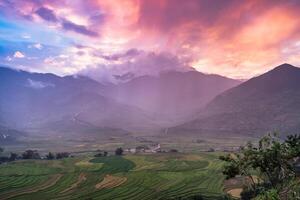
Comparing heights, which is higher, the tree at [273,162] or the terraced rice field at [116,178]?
the tree at [273,162]

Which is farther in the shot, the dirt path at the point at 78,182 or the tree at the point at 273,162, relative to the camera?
the dirt path at the point at 78,182

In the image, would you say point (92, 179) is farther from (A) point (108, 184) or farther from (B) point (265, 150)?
(B) point (265, 150)

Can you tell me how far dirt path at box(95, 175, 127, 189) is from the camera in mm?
119250

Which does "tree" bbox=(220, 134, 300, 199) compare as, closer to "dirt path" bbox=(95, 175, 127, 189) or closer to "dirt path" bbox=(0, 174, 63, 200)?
"dirt path" bbox=(95, 175, 127, 189)

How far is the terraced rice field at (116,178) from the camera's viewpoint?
359ft

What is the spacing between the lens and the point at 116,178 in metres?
132

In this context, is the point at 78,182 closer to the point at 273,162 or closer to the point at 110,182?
the point at 110,182

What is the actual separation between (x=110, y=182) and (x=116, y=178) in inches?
258

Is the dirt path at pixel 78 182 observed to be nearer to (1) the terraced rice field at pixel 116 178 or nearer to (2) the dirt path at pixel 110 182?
(1) the terraced rice field at pixel 116 178

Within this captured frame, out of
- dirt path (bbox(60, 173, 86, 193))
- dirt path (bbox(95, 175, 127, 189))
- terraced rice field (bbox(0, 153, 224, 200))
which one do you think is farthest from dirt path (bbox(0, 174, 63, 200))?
dirt path (bbox(95, 175, 127, 189))

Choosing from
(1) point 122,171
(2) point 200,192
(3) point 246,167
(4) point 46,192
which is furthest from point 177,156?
(3) point 246,167

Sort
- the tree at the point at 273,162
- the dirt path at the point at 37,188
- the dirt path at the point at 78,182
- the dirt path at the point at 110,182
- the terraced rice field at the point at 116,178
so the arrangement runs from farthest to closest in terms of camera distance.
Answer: the dirt path at the point at 110,182 < the dirt path at the point at 78,182 < the terraced rice field at the point at 116,178 < the dirt path at the point at 37,188 < the tree at the point at 273,162

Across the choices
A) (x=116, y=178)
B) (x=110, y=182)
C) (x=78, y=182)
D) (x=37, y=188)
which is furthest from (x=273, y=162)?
(x=116, y=178)

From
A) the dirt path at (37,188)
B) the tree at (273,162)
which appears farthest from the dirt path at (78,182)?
the tree at (273,162)
